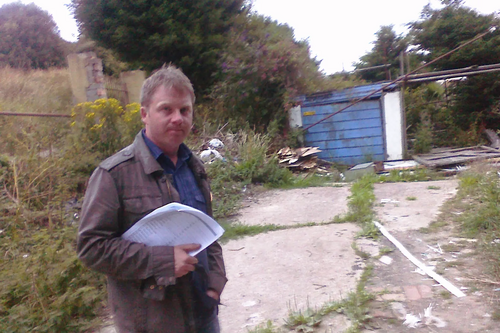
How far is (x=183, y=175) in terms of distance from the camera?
1847mm

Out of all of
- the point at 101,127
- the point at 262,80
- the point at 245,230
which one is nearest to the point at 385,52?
the point at 262,80

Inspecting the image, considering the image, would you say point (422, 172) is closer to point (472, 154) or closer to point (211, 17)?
point (472, 154)

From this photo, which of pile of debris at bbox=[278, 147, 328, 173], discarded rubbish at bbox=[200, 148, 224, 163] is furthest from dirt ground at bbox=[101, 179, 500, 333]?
pile of debris at bbox=[278, 147, 328, 173]

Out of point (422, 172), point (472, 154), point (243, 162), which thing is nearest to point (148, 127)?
point (243, 162)

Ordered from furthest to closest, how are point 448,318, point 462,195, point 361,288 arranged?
point 462,195 → point 361,288 → point 448,318

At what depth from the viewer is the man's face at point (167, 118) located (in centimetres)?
171

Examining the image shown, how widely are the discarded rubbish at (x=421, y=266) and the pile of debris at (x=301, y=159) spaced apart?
5.89 m

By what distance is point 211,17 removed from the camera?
1353cm

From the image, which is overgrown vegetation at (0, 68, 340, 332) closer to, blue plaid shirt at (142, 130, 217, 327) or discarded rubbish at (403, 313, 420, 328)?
blue plaid shirt at (142, 130, 217, 327)

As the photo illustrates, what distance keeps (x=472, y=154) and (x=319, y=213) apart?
232 inches

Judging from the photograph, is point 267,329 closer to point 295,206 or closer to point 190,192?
point 190,192

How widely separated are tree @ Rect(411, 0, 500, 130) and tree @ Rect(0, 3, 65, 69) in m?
17.4

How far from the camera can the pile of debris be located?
10945 millimetres

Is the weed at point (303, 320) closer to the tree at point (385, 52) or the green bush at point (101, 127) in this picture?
the green bush at point (101, 127)
